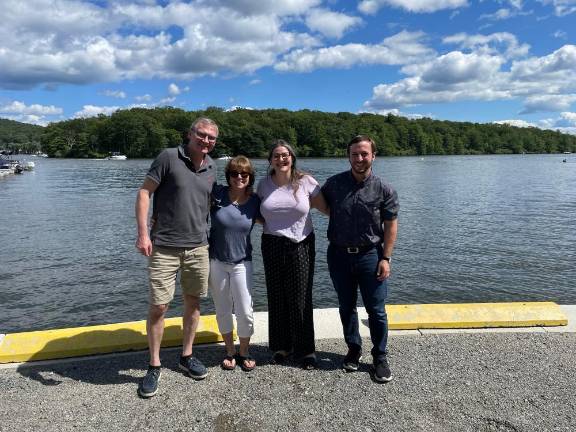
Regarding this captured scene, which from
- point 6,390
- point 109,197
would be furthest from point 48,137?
point 6,390

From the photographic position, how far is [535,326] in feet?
16.5

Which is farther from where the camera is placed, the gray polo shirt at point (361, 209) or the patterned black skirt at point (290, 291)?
the patterned black skirt at point (290, 291)

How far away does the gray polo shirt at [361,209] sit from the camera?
4.01 metres

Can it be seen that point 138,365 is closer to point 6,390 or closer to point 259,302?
point 6,390

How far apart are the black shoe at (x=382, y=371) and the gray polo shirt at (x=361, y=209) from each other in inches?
42.7

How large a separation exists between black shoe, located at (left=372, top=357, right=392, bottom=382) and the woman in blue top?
1.12 metres

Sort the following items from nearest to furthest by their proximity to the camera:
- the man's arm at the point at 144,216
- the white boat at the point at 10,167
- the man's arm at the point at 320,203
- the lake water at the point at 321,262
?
the man's arm at the point at 144,216 → the man's arm at the point at 320,203 → the lake water at the point at 321,262 → the white boat at the point at 10,167

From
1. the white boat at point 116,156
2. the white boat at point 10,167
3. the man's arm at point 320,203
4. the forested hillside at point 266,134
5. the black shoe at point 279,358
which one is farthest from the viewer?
the forested hillside at point 266,134

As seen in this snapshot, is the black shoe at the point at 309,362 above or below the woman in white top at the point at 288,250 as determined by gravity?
below

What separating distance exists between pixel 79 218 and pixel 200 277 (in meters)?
19.7

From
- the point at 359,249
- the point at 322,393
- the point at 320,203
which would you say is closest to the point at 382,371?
the point at 322,393

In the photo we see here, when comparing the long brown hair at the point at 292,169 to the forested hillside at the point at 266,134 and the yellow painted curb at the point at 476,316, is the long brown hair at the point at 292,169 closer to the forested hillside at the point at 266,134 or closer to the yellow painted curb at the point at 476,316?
the yellow painted curb at the point at 476,316

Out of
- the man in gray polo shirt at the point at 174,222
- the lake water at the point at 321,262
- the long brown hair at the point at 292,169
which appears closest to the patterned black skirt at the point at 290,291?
the long brown hair at the point at 292,169

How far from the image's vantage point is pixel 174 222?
153 inches
